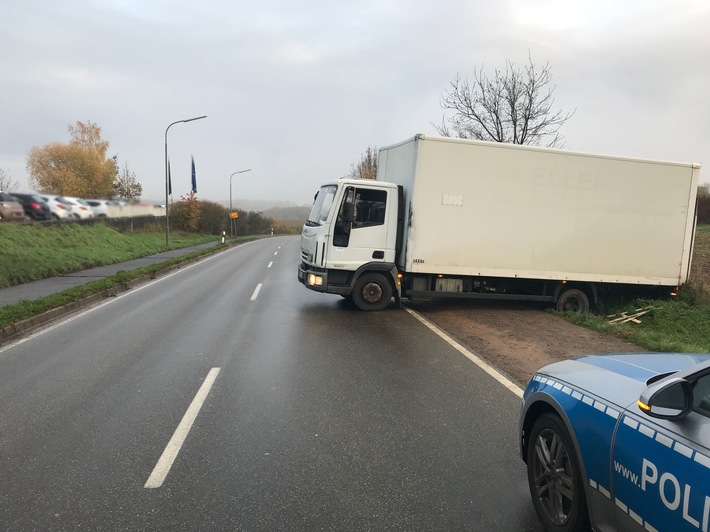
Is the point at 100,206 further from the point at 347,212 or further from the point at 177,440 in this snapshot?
the point at 177,440

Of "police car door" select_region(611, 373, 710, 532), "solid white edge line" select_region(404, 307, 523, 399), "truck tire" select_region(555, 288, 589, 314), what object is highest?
"police car door" select_region(611, 373, 710, 532)

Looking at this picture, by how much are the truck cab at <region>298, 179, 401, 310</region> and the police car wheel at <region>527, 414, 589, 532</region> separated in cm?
741

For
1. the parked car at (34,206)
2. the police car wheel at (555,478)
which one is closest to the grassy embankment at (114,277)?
the parked car at (34,206)

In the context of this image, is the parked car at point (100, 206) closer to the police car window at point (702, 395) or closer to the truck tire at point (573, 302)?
the truck tire at point (573, 302)

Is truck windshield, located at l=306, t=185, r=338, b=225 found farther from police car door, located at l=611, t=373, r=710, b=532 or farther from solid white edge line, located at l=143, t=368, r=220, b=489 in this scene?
police car door, located at l=611, t=373, r=710, b=532

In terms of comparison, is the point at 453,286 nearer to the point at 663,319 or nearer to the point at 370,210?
the point at 370,210

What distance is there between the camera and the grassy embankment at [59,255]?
11523mm

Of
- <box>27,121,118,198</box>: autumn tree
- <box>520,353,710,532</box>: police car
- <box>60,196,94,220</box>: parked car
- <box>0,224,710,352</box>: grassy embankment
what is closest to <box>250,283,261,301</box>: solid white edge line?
<box>0,224,710,352</box>: grassy embankment

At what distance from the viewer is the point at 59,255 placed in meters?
20.1

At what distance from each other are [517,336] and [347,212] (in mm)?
4013

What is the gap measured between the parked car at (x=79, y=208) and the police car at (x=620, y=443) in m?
31.8

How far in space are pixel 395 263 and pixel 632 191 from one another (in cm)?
500

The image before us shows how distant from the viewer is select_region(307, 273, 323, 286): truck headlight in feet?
34.8

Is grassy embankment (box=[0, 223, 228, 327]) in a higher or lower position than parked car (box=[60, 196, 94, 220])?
lower
